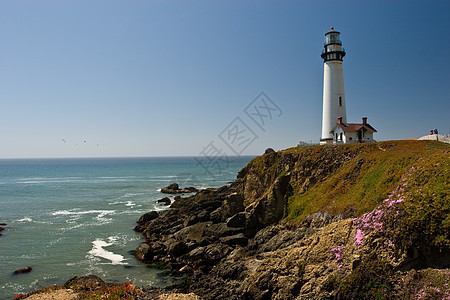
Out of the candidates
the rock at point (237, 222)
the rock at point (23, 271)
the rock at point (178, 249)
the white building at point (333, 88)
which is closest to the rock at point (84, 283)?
the rock at point (23, 271)

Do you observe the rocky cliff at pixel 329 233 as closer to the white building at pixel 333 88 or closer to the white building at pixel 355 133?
the white building at pixel 355 133

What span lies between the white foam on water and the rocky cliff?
170cm

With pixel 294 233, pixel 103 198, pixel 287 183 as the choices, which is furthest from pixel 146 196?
pixel 294 233

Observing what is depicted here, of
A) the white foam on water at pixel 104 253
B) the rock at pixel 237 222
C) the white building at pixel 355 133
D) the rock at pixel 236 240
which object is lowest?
the white foam on water at pixel 104 253

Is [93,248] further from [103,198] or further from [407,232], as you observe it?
[103,198]

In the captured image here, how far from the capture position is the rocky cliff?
1414cm

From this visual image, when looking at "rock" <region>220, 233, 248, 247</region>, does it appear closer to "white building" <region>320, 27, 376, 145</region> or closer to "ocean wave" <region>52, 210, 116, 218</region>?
"white building" <region>320, 27, 376, 145</region>

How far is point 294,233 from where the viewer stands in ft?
73.6

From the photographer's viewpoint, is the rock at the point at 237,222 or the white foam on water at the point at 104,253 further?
the rock at the point at 237,222

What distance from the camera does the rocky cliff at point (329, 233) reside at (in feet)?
46.4

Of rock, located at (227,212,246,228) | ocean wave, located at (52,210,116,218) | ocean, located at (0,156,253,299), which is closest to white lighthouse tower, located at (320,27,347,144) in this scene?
rock, located at (227,212,246,228)

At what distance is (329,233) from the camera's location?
18516 millimetres

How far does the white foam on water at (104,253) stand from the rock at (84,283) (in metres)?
4.60

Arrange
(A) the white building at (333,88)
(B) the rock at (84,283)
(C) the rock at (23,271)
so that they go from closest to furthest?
1. (B) the rock at (84,283)
2. (C) the rock at (23,271)
3. (A) the white building at (333,88)
